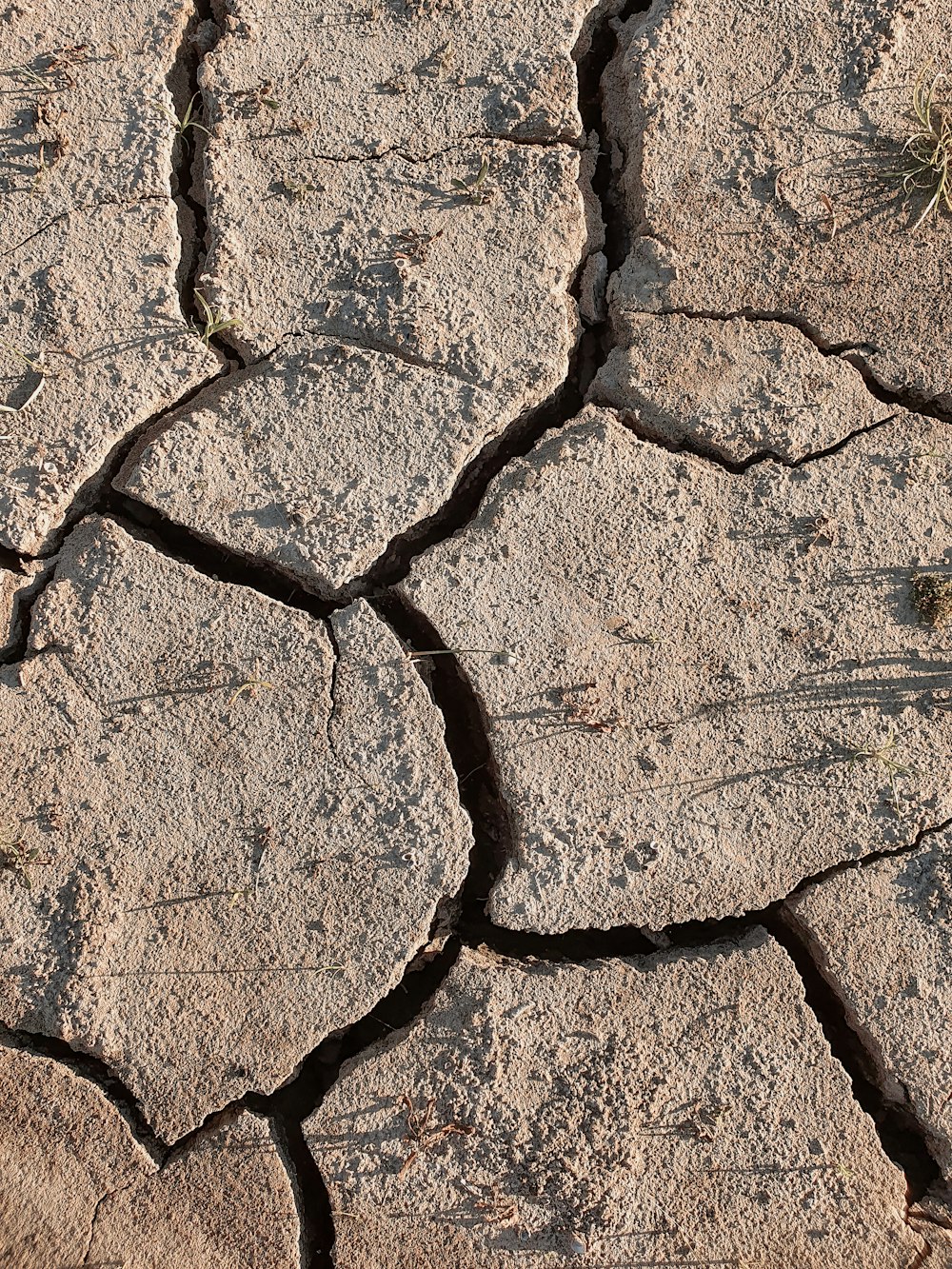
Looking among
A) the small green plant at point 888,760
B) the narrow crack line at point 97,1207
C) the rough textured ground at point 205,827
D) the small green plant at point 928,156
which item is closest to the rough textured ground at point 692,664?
the small green plant at point 888,760

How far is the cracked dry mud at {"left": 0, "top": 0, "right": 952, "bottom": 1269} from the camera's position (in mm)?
2105

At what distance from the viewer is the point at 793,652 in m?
2.26

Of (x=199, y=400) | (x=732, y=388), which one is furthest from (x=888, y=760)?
(x=199, y=400)

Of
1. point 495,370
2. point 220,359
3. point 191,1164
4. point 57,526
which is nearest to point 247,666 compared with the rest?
point 57,526

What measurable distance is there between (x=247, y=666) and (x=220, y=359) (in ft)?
2.34

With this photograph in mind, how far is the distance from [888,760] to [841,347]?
0.95 m

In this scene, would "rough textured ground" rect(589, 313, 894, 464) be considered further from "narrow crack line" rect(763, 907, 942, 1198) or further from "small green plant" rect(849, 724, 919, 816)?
"narrow crack line" rect(763, 907, 942, 1198)

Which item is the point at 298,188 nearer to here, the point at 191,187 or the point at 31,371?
the point at 191,187

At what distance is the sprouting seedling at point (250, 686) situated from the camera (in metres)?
2.25

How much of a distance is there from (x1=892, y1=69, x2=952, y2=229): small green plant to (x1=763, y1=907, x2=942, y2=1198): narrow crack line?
5.39 ft

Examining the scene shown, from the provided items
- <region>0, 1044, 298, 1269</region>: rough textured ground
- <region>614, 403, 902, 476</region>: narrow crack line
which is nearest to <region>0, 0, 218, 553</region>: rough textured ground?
<region>614, 403, 902, 476</region>: narrow crack line

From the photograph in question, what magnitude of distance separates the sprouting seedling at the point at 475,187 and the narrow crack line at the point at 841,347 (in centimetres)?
41

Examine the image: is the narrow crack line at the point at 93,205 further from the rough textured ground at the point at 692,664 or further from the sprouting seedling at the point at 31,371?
the rough textured ground at the point at 692,664

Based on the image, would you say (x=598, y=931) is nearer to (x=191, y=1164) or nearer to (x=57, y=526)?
(x=191, y=1164)
